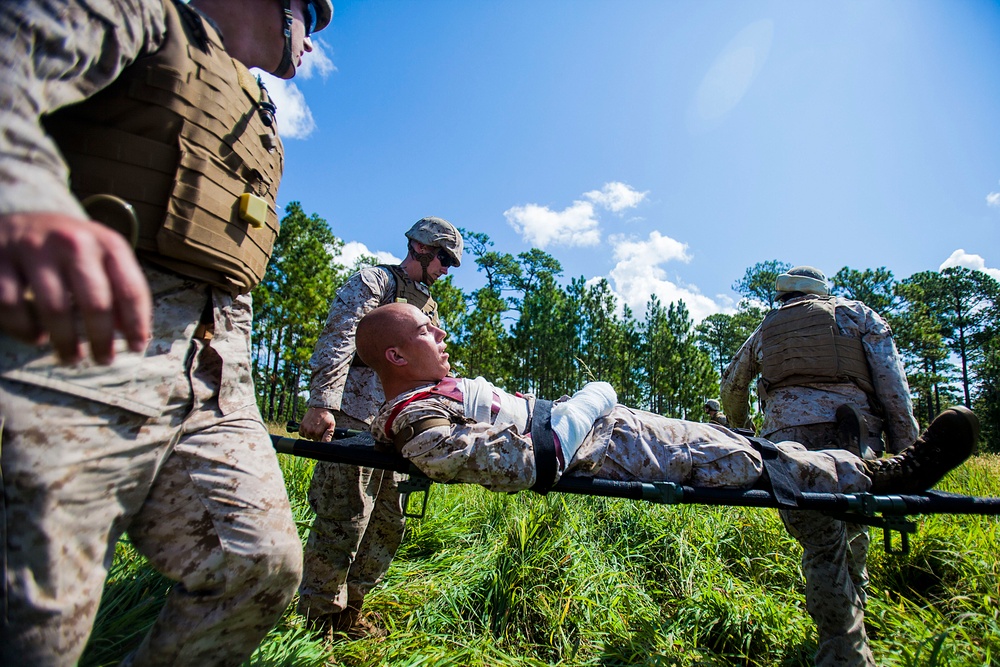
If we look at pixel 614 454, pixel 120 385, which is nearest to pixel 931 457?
pixel 614 454

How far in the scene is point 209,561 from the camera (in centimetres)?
115

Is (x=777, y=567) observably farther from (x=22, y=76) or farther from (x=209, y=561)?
(x=22, y=76)

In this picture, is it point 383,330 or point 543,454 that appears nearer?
point 543,454

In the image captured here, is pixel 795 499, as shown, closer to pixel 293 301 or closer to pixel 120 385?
pixel 120 385

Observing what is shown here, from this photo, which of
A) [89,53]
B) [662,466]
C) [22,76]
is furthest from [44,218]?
[662,466]

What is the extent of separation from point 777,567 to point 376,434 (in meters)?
2.92

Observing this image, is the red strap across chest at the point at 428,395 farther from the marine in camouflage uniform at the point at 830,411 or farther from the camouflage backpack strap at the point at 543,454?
the marine in camouflage uniform at the point at 830,411

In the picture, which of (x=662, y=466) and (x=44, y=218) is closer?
(x=44, y=218)

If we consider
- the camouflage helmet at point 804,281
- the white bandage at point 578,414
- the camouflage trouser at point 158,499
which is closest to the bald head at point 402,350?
the white bandage at point 578,414

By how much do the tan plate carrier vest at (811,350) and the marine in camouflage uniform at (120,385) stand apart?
10.5 ft

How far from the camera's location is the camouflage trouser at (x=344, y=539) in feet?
8.27

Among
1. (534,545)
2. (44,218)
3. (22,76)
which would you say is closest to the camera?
(44,218)

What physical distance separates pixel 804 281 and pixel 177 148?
3867mm

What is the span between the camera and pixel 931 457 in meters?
2.12
